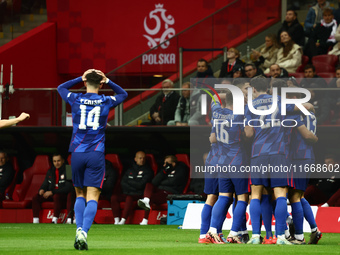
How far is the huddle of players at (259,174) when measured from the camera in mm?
9492

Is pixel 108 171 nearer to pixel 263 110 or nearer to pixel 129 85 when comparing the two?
pixel 129 85

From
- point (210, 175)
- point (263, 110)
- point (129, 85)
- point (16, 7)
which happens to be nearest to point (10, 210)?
point (129, 85)

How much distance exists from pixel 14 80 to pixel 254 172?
39.8ft

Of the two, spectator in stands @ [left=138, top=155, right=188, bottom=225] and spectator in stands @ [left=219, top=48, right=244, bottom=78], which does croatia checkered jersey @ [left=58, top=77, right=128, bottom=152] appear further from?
spectator in stands @ [left=219, top=48, right=244, bottom=78]

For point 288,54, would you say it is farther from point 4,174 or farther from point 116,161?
point 4,174

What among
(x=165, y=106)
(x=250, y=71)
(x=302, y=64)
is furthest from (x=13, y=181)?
(x=302, y=64)

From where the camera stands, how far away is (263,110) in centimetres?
931

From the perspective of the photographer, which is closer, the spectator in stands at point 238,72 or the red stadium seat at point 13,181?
the spectator in stands at point 238,72

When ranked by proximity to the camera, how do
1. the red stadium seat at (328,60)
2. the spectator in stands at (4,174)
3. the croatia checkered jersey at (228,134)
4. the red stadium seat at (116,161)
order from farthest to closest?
the spectator in stands at (4,174) → the red stadium seat at (116,161) → the red stadium seat at (328,60) → the croatia checkered jersey at (228,134)

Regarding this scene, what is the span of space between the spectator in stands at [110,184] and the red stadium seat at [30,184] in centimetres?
180

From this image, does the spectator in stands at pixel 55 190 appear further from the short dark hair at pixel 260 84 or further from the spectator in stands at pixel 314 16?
the short dark hair at pixel 260 84

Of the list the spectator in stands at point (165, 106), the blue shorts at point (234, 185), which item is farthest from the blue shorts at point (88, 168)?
the spectator in stands at point (165, 106)

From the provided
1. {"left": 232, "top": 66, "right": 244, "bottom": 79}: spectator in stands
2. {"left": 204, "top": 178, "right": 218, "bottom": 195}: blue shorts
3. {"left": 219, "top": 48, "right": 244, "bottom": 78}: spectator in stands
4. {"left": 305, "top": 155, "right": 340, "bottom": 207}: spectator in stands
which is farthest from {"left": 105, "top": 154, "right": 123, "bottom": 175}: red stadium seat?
{"left": 204, "top": 178, "right": 218, "bottom": 195}: blue shorts

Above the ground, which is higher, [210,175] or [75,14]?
[75,14]
